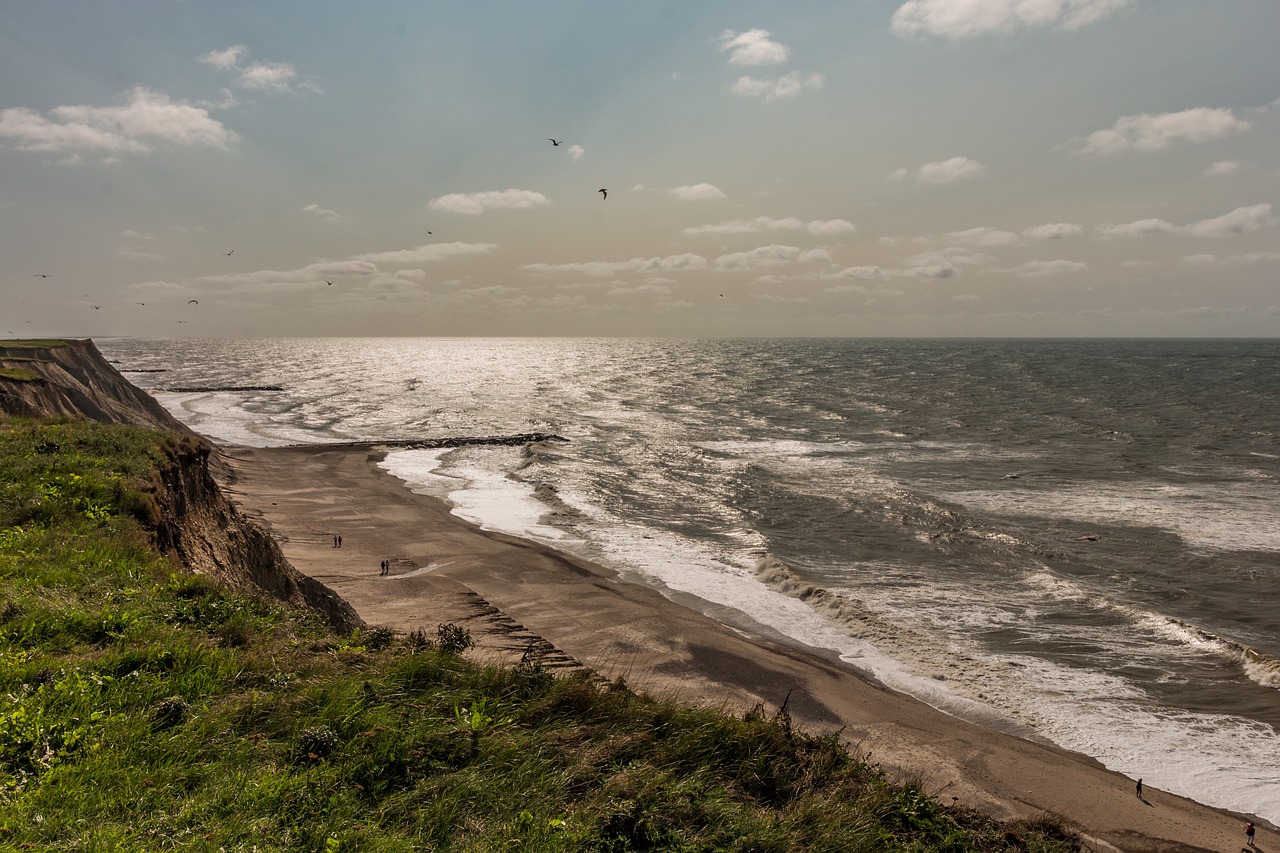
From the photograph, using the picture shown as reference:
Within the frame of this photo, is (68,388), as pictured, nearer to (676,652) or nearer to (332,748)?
(676,652)

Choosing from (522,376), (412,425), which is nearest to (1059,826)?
(412,425)

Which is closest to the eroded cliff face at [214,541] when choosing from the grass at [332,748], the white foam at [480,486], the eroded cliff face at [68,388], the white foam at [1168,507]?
the grass at [332,748]

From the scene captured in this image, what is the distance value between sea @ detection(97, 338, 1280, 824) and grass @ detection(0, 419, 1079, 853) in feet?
31.5

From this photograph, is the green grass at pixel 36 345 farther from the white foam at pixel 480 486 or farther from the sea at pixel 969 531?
the white foam at pixel 480 486

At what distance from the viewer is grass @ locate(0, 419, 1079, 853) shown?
6496mm

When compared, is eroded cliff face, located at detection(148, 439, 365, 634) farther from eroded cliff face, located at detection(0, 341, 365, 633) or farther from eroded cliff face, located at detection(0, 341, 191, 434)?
eroded cliff face, located at detection(0, 341, 191, 434)

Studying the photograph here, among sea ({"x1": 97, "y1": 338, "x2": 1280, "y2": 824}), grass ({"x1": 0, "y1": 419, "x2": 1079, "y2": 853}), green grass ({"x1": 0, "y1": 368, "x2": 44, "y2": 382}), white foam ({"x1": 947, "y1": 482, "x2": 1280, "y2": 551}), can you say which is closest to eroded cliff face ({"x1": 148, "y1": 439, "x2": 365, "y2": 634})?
grass ({"x1": 0, "y1": 419, "x2": 1079, "y2": 853})

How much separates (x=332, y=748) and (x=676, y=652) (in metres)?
15.3

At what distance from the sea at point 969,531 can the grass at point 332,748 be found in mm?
9602

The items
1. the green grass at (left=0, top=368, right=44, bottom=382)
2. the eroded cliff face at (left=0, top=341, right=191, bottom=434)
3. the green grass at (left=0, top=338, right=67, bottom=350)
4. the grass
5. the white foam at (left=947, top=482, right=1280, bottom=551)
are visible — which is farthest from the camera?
the green grass at (left=0, top=338, right=67, bottom=350)

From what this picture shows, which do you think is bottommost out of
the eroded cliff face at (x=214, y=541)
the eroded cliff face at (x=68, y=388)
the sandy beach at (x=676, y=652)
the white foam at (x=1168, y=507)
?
the sandy beach at (x=676, y=652)

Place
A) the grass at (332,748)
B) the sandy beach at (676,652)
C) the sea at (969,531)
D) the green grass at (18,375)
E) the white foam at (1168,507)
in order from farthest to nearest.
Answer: the white foam at (1168,507) → the green grass at (18,375) → the sea at (969,531) → the sandy beach at (676,652) → the grass at (332,748)

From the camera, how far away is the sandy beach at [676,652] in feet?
48.7

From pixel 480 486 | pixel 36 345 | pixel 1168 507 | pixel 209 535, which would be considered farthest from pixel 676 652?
pixel 36 345
